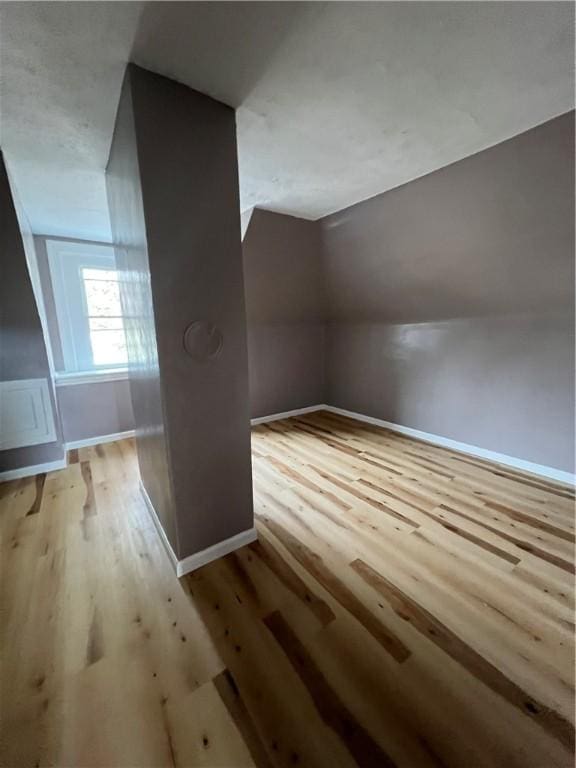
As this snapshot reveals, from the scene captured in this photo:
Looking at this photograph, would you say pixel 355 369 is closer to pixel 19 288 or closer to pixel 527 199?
pixel 527 199

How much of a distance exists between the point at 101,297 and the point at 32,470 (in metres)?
2.04

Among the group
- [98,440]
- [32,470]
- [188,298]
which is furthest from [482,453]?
[32,470]

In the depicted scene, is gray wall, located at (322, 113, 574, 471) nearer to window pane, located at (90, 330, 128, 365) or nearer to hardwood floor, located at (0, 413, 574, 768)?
hardwood floor, located at (0, 413, 574, 768)

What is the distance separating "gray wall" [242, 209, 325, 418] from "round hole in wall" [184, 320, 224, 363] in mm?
1827

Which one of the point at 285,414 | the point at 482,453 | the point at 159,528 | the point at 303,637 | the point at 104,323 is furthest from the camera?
the point at 285,414

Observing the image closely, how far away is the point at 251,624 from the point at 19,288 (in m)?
2.92

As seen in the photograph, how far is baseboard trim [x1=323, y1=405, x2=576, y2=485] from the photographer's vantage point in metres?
2.42

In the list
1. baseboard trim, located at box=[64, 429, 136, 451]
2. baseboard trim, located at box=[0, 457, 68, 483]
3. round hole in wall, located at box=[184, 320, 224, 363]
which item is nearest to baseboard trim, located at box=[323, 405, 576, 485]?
round hole in wall, located at box=[184, 320, 224, 363]

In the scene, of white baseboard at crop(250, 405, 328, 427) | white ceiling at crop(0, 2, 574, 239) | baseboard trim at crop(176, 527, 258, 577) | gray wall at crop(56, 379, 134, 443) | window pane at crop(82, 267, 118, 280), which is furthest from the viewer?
white baseboard at crop(250, 405, 328, 427)

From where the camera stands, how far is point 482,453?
2.87 meters

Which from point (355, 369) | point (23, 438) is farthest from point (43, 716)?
point (355, 369)

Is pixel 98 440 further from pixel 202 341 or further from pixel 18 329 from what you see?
pixel 202 341

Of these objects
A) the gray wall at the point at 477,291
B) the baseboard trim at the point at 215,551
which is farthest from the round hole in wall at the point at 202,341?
the gray wall at the point at 477,291

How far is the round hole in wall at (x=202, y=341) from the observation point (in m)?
1.42
